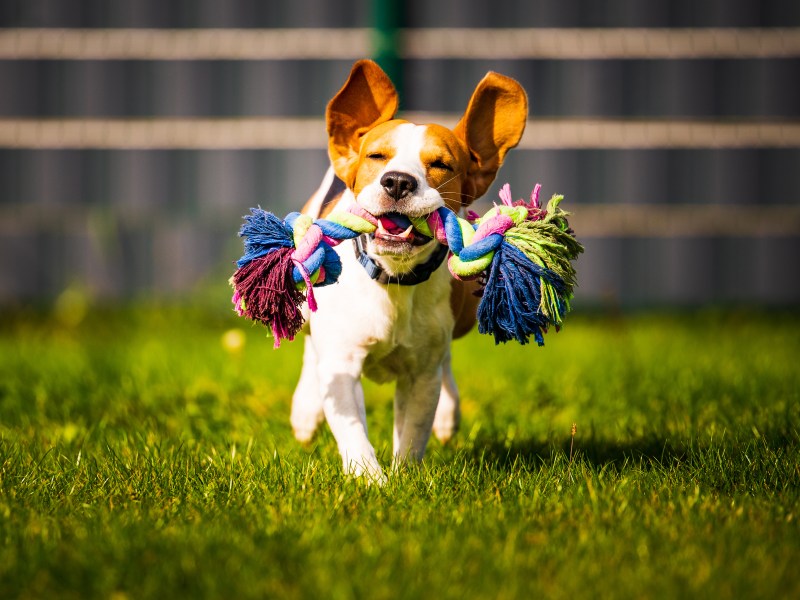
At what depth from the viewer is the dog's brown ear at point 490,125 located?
3.30 meters

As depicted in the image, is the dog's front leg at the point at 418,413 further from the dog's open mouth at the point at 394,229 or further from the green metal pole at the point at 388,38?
the green metal pole at the point at 388,38

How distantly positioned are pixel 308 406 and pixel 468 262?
1.06 meters

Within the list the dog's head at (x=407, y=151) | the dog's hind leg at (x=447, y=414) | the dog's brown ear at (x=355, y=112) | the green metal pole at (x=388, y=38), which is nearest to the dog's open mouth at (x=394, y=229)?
the dog's head at (x=407, y=151)

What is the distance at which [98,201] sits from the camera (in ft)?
26.1

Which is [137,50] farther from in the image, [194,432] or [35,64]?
[194,432]

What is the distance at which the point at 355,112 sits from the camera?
3350 mm

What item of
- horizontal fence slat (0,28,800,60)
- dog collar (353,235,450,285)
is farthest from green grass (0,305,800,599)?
horizontal fence slat (0,28,800,60)

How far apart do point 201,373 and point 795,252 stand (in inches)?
191

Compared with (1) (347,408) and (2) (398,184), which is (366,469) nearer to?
(1) (347,408)

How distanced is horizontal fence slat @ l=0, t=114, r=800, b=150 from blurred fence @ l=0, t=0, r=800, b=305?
0.01 metres

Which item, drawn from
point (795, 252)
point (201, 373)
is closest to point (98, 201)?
point (201, 373)

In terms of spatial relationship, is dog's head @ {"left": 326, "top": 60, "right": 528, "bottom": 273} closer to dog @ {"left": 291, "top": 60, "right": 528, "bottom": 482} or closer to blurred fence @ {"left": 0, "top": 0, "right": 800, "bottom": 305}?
dog @ {"left": 291, "top": 60, "right": 528, "bottom": 482}

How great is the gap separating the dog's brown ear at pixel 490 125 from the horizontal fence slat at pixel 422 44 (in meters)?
4.64

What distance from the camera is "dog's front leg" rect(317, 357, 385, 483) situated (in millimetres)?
3057
